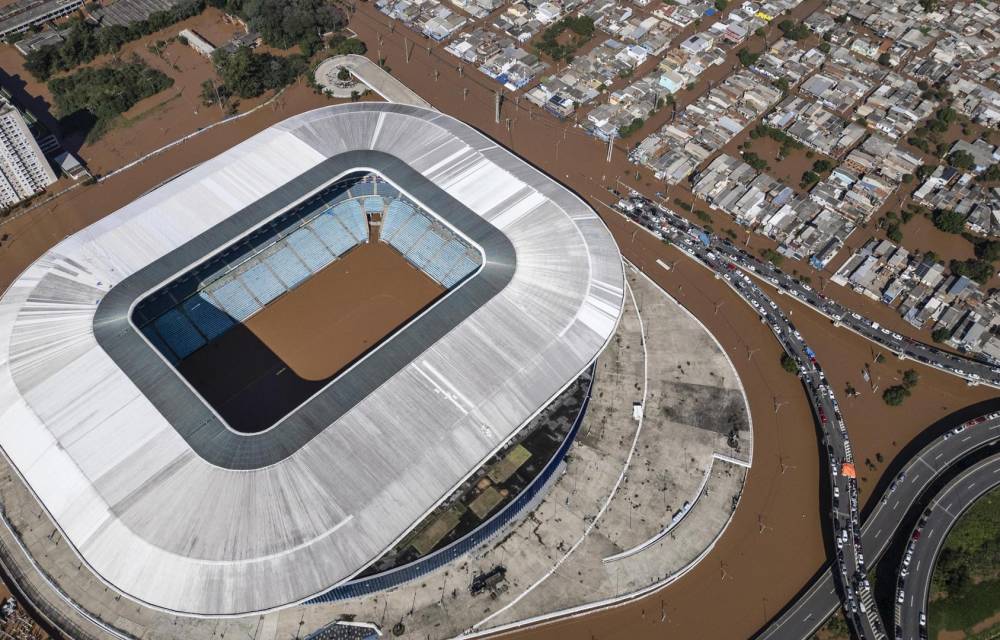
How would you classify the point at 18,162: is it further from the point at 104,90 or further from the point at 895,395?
the point at 895,395

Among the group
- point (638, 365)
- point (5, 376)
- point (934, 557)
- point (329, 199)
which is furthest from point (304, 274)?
point (934, 557)

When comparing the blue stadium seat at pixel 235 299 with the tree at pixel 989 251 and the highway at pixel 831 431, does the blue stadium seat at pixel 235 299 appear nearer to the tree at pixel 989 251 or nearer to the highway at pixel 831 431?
the highway at pixel 831 431

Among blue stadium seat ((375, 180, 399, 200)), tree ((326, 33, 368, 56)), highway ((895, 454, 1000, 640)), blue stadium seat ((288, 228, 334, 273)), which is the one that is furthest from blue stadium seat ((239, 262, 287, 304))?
highway ((895, 454, 1000, 640))

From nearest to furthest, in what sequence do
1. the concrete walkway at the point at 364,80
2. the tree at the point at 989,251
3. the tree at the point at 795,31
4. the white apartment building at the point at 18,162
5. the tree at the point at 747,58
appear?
the white apartment building at the point at 18,162 → the tree at the point at 989,251 → the concrete walkway at the point at 364,80 → the tree at the point at 747,58 → the tree at the point at 795,31

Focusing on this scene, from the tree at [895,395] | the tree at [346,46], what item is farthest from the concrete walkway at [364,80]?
the tree at [895,395]

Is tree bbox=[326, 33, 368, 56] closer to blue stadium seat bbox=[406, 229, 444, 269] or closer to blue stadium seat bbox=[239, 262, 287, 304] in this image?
blue stadium seat bbox=[406, 229, 444, 269]

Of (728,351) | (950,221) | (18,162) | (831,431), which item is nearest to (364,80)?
(18,162)
